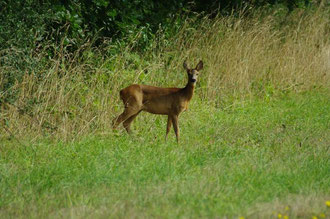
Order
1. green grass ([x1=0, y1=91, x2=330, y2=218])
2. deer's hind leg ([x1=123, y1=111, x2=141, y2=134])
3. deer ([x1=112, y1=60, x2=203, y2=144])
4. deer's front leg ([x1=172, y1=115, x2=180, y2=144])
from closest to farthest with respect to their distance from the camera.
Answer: green grass ([x1=0, y1=91, x2=330, y2=218]), deer's front leg ([x1=172, y1=115, x2=180, y2=144]), deer ([x1=112, y1=60, x2=203, y2=144]), deer's hind leg ([x1=123, y1=111, x2=141, y2=134])

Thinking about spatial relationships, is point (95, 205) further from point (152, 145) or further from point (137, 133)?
point (137, 133)

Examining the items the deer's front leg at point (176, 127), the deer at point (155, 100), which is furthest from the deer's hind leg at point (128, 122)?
the deer's front leg at point (176, 127)

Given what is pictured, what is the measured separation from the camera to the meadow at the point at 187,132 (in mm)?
6223

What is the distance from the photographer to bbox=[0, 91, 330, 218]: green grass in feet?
19.7

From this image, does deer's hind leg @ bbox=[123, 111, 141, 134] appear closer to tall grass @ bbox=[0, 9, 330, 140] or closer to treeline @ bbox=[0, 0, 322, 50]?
tall grass @ bbox=[0, 9, 330, 140]

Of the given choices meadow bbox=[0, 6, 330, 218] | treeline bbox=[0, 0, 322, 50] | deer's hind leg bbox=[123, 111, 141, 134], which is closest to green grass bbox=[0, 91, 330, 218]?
meadow bbox=[0, 6, 330, 218]

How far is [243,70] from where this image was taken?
44.3ft

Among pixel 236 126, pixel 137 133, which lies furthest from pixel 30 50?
pixel 236 126

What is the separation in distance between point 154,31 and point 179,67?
123cm

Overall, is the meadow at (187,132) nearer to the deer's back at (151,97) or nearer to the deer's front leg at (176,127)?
the deer's front leg at (176,127)

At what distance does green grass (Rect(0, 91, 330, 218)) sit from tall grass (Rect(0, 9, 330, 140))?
1.98 feet

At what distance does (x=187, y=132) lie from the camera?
403 inches

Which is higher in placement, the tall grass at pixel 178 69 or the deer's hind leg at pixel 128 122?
the tall grass at pixel 178 69

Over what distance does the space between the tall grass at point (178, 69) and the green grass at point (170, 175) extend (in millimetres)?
604
